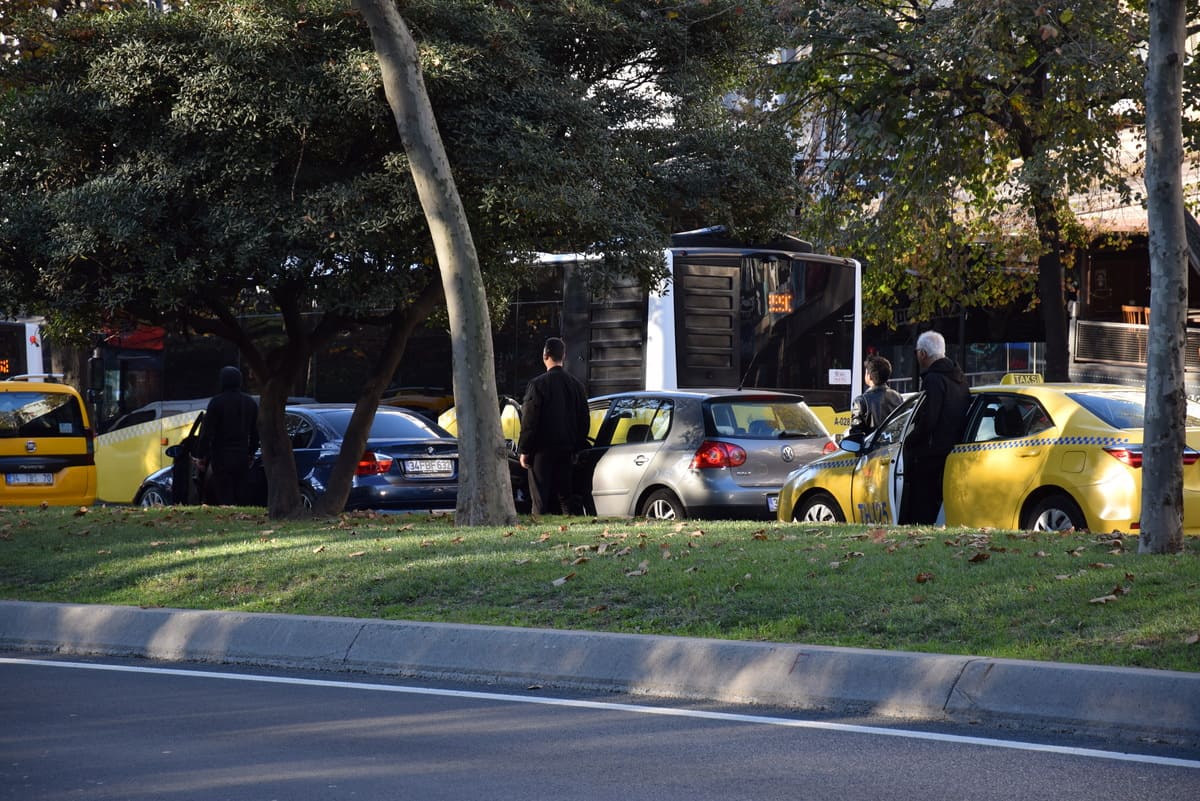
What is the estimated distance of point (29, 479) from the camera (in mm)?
21625

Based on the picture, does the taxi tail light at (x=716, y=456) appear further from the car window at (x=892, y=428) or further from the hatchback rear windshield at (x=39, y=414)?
the hatchback rear windshield at (x=39, y=414)

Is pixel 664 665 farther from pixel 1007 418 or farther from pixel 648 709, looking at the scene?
pixel 1007 418

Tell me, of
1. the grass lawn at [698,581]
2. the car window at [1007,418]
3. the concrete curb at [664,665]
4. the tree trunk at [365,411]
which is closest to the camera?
the concrete curb at [664,665]

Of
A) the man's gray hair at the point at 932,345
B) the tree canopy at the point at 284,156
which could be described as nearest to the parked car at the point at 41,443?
the tree canopy at the point at 284,156

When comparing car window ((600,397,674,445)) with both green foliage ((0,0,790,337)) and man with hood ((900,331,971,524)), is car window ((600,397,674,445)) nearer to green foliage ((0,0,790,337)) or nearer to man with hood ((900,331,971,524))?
green foliage ((0,0,790,337))

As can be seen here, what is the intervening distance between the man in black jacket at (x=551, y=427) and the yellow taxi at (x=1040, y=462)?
2.83m

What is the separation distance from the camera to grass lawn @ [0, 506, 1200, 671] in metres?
8.20

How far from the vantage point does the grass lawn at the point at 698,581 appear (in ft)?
26.9

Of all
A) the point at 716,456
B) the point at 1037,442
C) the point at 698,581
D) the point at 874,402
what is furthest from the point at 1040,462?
the point at 716,456

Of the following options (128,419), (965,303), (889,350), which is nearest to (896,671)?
(128,419)

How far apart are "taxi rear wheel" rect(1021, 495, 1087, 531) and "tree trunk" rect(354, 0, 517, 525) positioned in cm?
414

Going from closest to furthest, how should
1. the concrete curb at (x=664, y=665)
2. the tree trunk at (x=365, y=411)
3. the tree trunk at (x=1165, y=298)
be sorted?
the concrete curb at (x=664, y=665) < the tree trunk at (x=1165, y=298) < the tree trunk at (x=365, y=411)

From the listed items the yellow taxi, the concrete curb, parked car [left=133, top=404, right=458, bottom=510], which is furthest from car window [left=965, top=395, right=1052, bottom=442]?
parked car [left=133, top=404, right=458, bottom=510]

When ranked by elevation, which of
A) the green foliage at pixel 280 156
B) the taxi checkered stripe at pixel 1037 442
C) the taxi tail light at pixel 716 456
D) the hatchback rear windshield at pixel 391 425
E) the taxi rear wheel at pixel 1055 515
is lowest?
the taxi rear wheel at pixel 1055 515
